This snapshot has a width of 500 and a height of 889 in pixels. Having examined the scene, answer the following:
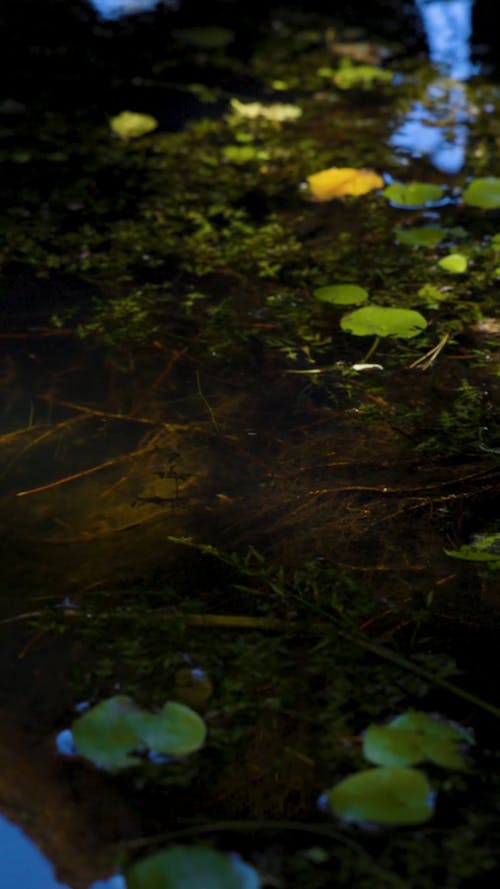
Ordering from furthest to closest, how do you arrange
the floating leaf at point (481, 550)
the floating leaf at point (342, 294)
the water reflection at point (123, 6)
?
the water reflection at point (123, 6) → the floating leaf at point (342, 294) → the floating leaf at point (481, 550)

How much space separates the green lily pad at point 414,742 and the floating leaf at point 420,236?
138cm

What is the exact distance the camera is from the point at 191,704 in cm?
114

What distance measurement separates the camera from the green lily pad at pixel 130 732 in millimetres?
1062

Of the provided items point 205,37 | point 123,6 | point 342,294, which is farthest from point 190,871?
point 123,6

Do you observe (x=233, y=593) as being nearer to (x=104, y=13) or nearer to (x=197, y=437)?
(x=197, y=437)

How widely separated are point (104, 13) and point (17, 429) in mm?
2730

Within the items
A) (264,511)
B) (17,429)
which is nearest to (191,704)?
(264,511)

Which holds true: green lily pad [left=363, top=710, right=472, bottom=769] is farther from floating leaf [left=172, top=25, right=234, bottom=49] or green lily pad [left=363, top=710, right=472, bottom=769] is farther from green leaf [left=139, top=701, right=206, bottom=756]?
floating leaf [left=172, top=25, right=234, bottom=49]

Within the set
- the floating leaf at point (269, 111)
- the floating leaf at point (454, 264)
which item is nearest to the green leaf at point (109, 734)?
the floating leaf at point (454, 264)

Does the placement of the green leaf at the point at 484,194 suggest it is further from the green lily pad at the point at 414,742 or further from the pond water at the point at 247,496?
the green lily pad at the point at 414,742

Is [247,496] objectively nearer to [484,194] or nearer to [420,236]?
[420,236]

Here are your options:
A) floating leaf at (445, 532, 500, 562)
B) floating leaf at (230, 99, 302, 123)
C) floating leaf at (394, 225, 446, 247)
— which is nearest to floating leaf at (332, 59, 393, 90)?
floating leaf at (230, 99, 302, 123)

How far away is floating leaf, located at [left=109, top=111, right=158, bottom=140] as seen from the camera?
286 centimetres

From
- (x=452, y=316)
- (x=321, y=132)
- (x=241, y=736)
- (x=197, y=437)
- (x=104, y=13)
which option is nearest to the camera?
(x=241, y=736)
